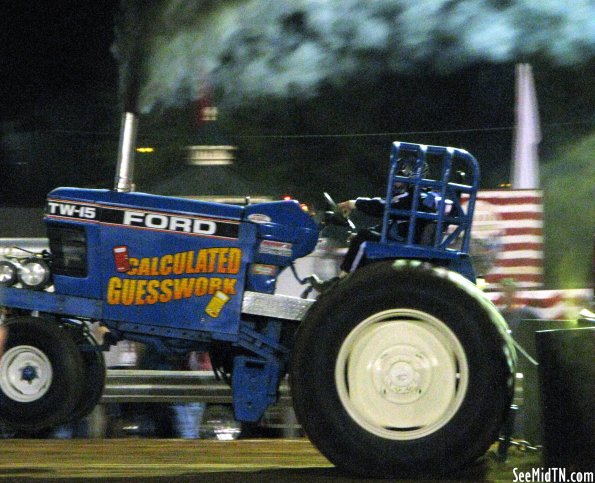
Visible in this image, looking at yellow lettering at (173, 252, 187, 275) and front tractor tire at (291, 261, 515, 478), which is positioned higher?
yellow lettering at (173, 252, 187, 275)

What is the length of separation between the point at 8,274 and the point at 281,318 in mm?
1946

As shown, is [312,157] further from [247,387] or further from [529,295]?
[247,387]

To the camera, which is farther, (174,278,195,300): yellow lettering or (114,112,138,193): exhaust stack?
(114,112,138,193): exhaust stack

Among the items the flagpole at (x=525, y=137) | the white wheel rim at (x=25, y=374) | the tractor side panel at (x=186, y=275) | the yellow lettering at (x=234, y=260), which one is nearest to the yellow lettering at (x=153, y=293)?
the tractor side panel at (x=186, y=275)

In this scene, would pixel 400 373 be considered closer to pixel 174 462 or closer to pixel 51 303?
pixel 174 462

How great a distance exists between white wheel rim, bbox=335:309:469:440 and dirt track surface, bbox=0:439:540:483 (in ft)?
1.11

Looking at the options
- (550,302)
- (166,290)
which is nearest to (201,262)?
(166,290)

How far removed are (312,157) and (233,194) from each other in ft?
16.2

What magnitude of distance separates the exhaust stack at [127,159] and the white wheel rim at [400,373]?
2125 mm

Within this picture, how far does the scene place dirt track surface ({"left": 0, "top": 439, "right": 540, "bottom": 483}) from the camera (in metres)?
5.55

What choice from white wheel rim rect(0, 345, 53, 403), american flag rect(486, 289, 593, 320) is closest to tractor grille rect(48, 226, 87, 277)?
white wheel rim rect(0, 345, 53, 403)

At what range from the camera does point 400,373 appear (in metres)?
5.55

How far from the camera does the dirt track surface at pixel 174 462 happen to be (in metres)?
5.55

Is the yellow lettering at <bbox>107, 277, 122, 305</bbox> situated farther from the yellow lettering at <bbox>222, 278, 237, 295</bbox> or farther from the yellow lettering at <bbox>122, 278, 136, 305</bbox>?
the yellow lettering at <bbox>222, 278, 237, 295</bbox>
